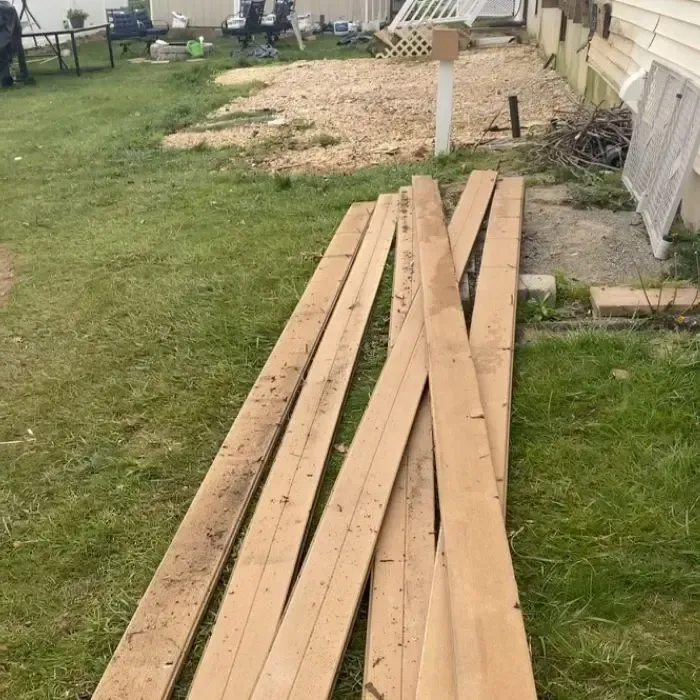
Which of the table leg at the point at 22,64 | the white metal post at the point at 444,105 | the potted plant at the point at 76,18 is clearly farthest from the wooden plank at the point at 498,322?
the potted plant at the point at 76,18

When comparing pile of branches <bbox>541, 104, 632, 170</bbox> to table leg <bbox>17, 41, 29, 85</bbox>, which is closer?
pile of branches <bbox>541, 104, 632, 170</bbox>

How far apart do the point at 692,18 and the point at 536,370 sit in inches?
115

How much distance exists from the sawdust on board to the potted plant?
901 cm

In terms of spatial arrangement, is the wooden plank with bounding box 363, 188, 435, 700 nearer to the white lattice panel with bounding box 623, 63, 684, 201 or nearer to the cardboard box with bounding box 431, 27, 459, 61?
the white lattice panel with bounding box 623, 63, 684, 201

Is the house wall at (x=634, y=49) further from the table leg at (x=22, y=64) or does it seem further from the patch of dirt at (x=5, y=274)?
the table leg at (x=22, y=64)

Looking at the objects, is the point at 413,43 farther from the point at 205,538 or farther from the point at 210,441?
the point at 205,538

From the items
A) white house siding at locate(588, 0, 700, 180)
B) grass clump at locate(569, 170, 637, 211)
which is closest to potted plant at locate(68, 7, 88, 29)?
white house siding at locate(588, 0, 700, 180)

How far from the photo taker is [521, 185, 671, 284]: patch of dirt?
380 cm

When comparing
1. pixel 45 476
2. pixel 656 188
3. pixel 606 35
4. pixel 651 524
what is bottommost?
pixel 45 476

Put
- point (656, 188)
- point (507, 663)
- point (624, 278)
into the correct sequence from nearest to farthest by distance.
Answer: point (507, 663), point (624, 278), point (656, 188)

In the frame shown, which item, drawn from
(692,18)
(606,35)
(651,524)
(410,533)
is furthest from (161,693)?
(606,35)

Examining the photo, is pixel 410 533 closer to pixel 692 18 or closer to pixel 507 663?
pixel 507 663

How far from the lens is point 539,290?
3.51 metres

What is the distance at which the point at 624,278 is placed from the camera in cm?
371
